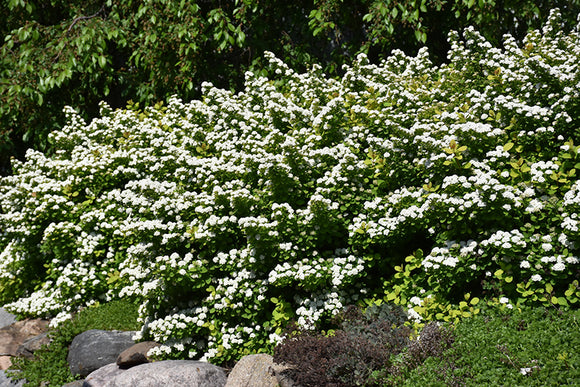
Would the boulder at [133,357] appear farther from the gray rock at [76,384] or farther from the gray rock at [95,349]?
the gray rock at [76,384]

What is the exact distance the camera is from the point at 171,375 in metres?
4.38

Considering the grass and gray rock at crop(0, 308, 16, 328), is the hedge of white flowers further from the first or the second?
gray rock at crop(0, 308, 16, 328)

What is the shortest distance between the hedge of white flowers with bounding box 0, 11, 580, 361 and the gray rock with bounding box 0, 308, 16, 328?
1.22 m

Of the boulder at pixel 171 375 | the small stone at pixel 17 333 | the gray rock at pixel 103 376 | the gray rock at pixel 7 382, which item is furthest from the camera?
the small stone at pixel 17 333

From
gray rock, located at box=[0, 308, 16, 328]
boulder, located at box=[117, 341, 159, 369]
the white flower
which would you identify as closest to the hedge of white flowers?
the white flower

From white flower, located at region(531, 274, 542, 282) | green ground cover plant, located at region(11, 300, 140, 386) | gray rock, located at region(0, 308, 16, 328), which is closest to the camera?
white flower, located at region(531, 274, 542, 282)

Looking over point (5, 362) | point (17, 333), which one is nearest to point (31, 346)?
point (5, 362)

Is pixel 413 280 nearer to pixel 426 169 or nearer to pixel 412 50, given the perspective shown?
pixel 426 169

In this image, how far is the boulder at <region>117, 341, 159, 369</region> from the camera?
4.84 metres

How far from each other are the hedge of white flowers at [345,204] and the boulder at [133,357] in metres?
0.21

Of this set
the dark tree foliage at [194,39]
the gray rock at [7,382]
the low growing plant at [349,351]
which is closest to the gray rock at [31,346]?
the gray rock at [7,382]

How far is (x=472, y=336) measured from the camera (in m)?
3.45

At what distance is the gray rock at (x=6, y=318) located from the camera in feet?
23.2

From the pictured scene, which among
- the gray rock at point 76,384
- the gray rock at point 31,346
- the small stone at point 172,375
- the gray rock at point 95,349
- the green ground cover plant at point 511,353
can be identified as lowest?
the green ground cover plant at point 511,353
